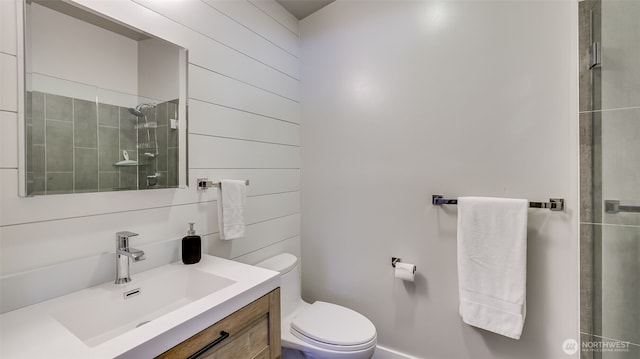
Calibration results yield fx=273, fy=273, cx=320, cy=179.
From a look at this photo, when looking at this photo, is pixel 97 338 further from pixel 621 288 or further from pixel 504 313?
pixel 621 288

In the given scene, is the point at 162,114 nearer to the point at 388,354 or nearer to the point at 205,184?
the point at 205,184

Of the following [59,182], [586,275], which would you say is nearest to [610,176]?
[586,275]

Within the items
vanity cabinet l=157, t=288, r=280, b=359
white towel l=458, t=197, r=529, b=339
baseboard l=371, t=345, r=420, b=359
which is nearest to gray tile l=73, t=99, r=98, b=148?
vanity cabinet l=157, t=288, r=280, b=359

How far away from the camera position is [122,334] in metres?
0.76

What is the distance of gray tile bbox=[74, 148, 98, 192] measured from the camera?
94cm

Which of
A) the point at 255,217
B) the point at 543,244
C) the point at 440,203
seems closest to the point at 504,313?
the point at 543,244

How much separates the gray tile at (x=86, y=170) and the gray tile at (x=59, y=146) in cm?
2

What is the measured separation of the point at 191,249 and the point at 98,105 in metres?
0.65

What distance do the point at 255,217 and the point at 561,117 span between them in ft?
5.43

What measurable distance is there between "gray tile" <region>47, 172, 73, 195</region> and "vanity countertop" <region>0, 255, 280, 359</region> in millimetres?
341

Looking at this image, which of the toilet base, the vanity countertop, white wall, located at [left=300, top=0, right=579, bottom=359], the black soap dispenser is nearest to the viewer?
the vanity countertop

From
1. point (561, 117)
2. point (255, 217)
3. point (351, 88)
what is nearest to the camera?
point (561, 117)

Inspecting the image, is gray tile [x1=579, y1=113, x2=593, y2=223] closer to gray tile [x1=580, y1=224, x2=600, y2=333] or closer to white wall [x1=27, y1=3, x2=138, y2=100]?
gray tile [x1=580, y1=224, x2=600, y2=333]

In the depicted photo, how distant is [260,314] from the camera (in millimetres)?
967
